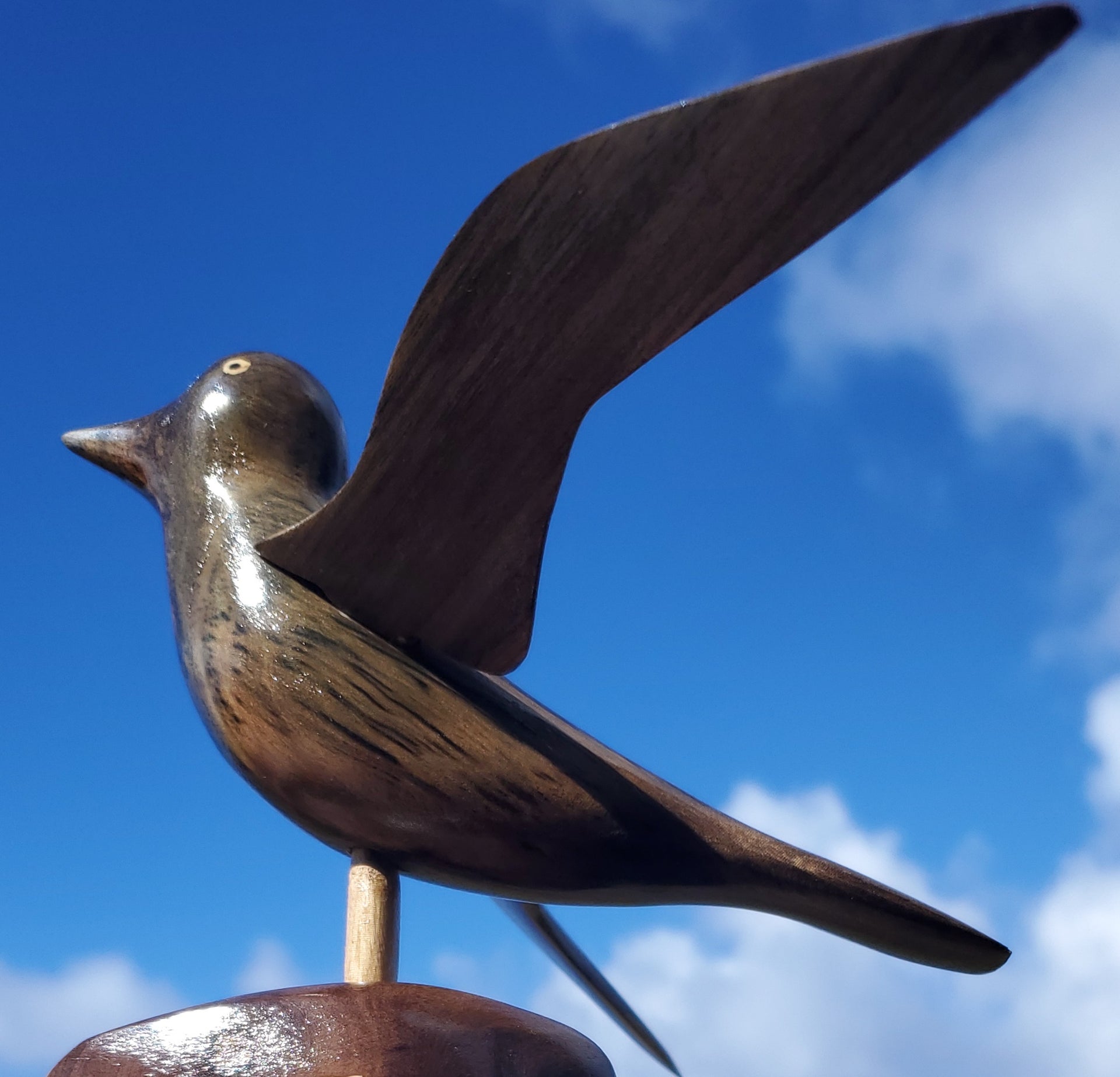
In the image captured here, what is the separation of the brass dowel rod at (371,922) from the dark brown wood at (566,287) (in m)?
0.33

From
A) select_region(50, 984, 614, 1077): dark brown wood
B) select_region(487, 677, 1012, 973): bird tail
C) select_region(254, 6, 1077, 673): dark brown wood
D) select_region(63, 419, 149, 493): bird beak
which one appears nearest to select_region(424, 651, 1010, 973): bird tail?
select_region(487, 677, 1012, 973): bird tail

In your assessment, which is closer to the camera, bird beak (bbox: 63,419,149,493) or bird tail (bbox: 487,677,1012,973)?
bird tail (bbox: 487,677,1012,973)

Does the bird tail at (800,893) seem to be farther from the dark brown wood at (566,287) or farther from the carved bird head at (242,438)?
the carved bird head at (242,438)

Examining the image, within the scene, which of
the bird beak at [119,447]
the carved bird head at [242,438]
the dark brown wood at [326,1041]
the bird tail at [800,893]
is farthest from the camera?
the bird beak at [119,447]

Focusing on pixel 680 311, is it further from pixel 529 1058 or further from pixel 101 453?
pixel 101 453

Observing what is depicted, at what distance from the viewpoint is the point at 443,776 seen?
65.9 inches

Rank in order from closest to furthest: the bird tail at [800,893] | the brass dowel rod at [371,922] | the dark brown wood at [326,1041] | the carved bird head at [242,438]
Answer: the dark brown wood at [326,1041], the brass dowel rod at [371,922], the bird tail at [800,893], the carved bird head at [242,438]

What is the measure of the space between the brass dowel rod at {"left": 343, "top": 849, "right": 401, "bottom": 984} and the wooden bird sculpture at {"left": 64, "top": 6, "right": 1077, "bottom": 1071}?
0.08ft

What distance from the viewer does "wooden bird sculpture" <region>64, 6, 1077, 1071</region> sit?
1.31m

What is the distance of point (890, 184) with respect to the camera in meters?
1.32

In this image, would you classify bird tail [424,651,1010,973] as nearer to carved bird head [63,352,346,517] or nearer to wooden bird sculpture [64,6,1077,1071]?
wooden bird sculpture [64,6,1077,1071]

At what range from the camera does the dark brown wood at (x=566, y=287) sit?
1.25 m

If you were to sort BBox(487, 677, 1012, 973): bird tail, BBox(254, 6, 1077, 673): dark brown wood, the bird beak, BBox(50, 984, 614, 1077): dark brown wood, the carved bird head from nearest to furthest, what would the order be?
BBox(254, 6, 1077, 673): dark brown wood < BBox(50, 984, 614, 1077): dark brown wood < BBox(487, 677, 1012, 973): bird tail < the carved bird head < the bird beak

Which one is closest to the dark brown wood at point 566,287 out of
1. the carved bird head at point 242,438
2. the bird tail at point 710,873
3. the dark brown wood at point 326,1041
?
the bird tail at point 710,873
